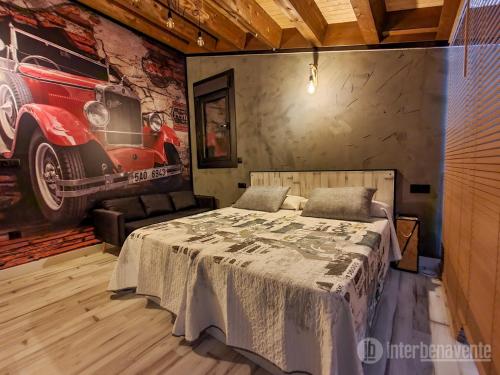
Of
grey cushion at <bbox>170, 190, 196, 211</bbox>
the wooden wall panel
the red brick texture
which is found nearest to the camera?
the wooden wall panel

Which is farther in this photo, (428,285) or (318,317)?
(428,285)

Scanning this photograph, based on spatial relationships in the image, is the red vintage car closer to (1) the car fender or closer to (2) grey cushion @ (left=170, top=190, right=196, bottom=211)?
(1) the car fender

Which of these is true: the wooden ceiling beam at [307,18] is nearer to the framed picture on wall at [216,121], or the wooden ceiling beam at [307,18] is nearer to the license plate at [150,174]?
the framed picture on wall at [216,121]

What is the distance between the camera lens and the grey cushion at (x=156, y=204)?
3.73 meters

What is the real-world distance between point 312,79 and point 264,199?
5.37 feet

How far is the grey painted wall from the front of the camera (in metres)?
2.90

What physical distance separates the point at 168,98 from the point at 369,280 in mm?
4023

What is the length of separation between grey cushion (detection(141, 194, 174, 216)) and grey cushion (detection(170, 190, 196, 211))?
8 centimetres

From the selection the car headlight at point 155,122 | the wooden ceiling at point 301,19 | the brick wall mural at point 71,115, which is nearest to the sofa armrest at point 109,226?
the brick wall mural at point 71,115

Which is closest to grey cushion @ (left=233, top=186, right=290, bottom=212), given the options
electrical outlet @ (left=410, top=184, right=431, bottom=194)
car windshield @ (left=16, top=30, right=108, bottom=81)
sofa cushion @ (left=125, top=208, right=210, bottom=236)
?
sofa cushion @ (left=125, top=208, right=210, bottom=236)

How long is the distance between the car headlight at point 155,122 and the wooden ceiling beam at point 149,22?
1157 millimetres

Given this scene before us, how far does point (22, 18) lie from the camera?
2820 mm

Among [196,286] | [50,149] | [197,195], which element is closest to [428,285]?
[196,286]

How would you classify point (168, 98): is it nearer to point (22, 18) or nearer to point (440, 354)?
point (22, 18)
